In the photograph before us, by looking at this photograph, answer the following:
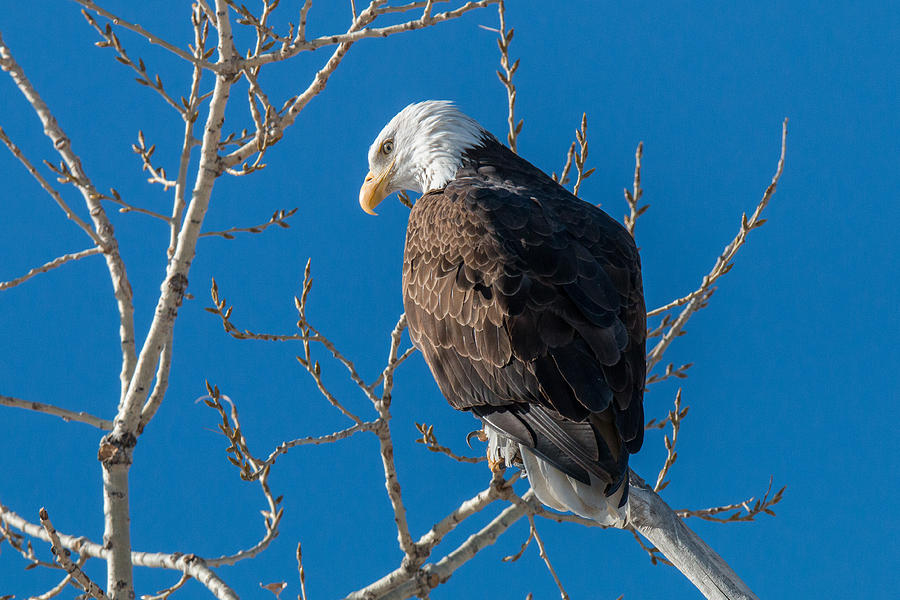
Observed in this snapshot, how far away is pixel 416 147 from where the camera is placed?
4.36 metres

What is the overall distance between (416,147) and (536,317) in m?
1.51

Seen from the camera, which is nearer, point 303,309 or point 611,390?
point 611,390

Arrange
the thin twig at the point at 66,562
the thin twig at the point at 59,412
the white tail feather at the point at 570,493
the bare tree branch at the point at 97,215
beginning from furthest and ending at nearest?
the bare tree branch at the point at 97,215 → the thin twig at the point at 59,412 → the white tail feather at the point at 570,493 → the thin twig at the point at 66,562

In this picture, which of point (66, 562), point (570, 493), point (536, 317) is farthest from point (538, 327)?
point (66, 562)

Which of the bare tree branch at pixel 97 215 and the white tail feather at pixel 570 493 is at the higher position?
the bare tree branch at pixel 97 215

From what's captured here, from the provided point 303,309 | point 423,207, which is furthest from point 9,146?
point 423,207

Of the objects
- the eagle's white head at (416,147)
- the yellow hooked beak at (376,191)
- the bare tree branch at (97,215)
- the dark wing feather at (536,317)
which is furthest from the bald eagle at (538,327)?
the bare tree branch at (97,215)

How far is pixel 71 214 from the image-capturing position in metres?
3.56

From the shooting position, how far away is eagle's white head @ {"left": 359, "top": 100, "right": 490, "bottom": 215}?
4.27 meters

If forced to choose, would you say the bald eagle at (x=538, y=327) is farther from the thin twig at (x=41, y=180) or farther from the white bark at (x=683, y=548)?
the thin twig at (x=41, y=180)

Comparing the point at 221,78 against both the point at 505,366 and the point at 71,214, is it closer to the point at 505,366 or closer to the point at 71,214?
the point at 71,214

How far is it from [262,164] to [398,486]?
4.05 feet

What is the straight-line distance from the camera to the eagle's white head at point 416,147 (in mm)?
4273

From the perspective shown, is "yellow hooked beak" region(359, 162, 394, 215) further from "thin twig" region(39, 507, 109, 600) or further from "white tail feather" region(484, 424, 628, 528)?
"thin twig" region(39, 507, 109, 600)
